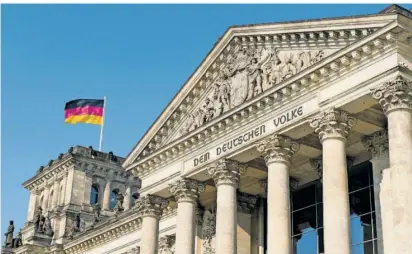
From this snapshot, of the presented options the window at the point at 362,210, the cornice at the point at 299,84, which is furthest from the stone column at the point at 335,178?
the window at the point at 362,210

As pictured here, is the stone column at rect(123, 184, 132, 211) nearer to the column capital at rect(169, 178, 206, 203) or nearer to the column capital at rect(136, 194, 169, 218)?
the column capital at rect(136, 194, 169, 218)

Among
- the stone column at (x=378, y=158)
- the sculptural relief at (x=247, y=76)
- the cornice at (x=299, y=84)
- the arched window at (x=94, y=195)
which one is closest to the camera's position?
the cornice at (x=299, y=84)

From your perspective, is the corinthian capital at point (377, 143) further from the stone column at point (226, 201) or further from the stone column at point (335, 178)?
the stone column at point (226, 201)

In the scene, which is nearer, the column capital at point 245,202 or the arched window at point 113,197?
the column capital at point 245,202

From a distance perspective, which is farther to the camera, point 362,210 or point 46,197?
point 46,197

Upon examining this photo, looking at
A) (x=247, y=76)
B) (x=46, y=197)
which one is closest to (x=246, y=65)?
(x=247, y=76)

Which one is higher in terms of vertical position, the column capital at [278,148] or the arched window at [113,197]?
the arched window at [113,197]

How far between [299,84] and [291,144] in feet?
9.18

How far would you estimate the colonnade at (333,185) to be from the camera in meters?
25.1

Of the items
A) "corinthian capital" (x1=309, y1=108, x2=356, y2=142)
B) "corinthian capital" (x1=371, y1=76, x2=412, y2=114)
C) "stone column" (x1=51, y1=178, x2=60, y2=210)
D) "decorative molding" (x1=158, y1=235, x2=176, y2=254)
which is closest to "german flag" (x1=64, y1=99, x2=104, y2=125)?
"stone column" (x1=51, y1=178, x2=60, y2=210)

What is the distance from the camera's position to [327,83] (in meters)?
29.0

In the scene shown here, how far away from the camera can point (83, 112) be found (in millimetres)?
63656

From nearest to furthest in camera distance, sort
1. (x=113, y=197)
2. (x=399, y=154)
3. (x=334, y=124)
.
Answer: (x=399, y=154) < (x=334, y=124) < (x=113, y=197)

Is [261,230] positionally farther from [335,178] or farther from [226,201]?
[335,178]
